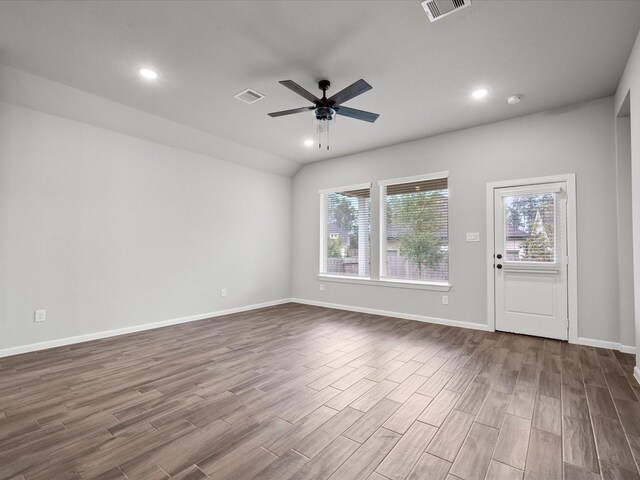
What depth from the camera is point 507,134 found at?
4266 mm

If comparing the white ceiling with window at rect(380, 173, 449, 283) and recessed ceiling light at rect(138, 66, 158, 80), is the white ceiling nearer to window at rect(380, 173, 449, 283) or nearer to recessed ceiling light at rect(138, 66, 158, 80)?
recessed ceiling light at rect(138, 66, 158, 80)

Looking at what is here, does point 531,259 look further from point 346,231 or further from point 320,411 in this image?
point 320,411

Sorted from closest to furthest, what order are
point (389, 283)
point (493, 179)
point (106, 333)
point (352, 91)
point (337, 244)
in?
point (352, 91)
point (106, 333)
point (493, 179)
point (389, 283)
point (337, 244)

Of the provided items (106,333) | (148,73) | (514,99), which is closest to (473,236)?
(514,99)

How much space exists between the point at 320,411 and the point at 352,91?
2696mm

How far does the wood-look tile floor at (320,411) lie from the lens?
1674mm

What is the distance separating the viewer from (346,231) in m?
6.09

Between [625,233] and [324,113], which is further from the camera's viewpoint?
[625,233]

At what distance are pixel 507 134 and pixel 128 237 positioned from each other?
550 cm

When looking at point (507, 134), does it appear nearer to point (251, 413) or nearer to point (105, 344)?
point (251, 413)

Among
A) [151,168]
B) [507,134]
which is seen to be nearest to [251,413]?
[151,168]

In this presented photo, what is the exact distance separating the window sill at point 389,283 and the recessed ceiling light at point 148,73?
4258 mm

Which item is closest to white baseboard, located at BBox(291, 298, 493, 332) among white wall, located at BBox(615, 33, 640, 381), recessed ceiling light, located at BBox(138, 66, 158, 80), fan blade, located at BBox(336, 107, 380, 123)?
white wall, located at BBox(615, 33, 640, 381)

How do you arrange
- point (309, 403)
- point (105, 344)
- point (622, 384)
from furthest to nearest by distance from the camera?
point (105, 344) → point (622, 384) → point (309, 403)
